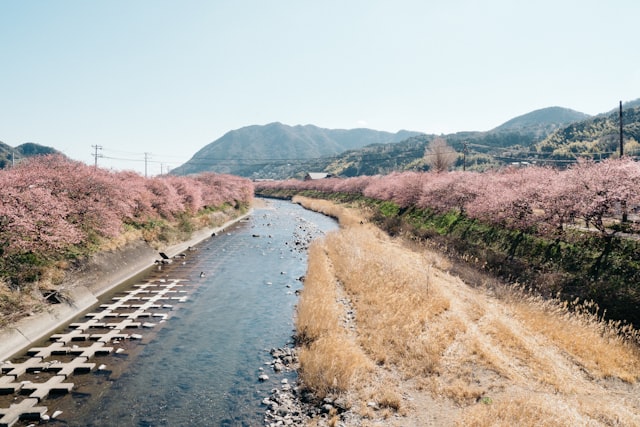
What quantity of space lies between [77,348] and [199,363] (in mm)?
5818

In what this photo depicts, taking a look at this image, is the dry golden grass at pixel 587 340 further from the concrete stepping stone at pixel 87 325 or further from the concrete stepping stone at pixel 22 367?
the concrete stepping stone at pixel 87 325

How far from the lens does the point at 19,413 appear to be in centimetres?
1150

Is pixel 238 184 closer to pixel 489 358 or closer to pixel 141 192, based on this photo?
pixel 141 192

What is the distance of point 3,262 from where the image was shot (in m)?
19.2

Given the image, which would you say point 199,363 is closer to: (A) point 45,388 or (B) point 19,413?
(A) point 45,388

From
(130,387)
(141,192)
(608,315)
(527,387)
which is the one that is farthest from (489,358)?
(141,192)

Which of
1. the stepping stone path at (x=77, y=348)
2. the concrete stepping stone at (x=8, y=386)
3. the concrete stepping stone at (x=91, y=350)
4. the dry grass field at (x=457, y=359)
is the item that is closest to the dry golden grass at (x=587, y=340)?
the dry grass field at (x=457, y=359)

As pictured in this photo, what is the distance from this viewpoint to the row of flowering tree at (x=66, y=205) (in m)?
19.5

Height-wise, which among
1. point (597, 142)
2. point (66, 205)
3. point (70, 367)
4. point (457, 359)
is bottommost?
point (70, 367)

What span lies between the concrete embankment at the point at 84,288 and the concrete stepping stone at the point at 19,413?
182 inches

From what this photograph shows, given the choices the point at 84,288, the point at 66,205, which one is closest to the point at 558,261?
the point at 84,288

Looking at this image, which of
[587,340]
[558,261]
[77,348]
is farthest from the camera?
[558,261]

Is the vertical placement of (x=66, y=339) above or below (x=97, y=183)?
below

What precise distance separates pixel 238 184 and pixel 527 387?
284ft
